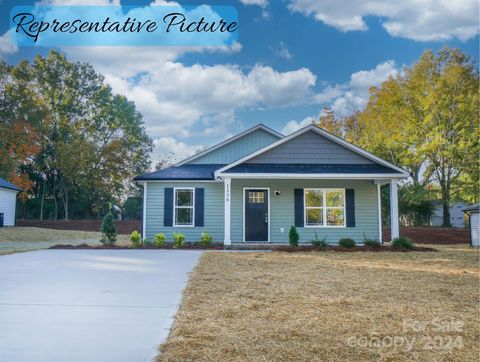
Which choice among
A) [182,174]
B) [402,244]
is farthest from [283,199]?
[402,244]

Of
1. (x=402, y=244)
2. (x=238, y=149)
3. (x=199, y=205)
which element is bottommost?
(x=402, y=244)

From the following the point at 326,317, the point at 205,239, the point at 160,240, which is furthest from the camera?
the point at 205,239

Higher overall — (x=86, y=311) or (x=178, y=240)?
(x=178, y=240)

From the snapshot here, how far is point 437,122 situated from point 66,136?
2756 cm

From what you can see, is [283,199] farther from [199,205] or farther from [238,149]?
[238,149]

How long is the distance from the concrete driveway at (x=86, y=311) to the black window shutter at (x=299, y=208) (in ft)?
22.2

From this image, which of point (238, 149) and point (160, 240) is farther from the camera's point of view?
point (238, 149)

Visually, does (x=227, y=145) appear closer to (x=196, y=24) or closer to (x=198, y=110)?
(x=196, y=24)

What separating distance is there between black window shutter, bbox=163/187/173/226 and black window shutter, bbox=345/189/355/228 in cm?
647

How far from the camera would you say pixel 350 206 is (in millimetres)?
13492

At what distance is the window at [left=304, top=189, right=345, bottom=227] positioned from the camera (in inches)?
534

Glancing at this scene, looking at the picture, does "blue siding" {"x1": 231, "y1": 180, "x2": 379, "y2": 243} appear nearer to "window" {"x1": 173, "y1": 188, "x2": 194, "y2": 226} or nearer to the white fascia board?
the white fascia board

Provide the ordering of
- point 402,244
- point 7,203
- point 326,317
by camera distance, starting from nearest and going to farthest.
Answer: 1. point 326,317
2. point 402,244
3. point 7,203

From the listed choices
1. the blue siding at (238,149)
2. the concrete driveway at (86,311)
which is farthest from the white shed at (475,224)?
the concrete driveway at (86,311)
